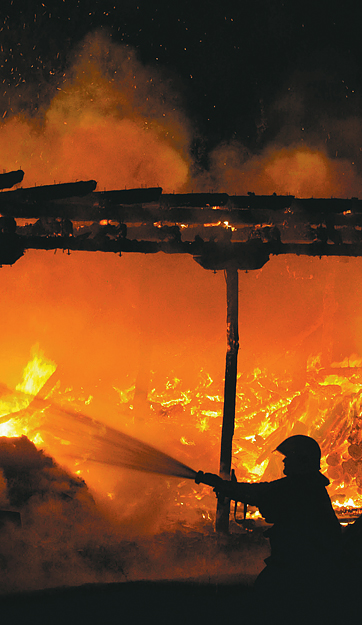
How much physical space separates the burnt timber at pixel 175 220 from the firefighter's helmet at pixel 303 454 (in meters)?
2.49

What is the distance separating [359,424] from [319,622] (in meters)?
5.86

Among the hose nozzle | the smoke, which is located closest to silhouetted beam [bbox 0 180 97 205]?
the hose nozzle

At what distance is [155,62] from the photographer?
12086 millimetres

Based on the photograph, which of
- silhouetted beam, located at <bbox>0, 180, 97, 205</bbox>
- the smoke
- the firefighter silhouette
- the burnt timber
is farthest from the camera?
the smoke

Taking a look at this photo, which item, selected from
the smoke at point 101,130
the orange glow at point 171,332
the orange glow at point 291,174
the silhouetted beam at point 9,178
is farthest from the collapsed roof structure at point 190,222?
the orange glow at point 291,174

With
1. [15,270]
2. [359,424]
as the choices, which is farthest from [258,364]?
[15,270]

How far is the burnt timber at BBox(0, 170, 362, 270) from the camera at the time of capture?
4.88m

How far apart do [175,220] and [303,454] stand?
3316mm

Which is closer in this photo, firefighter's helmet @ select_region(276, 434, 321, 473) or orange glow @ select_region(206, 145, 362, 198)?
firefighter's helmet @ select_region(276, 434, 321, 473)

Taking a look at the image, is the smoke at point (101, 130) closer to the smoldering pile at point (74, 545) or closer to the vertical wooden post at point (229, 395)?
the vertical wooden post at point (229, 395)

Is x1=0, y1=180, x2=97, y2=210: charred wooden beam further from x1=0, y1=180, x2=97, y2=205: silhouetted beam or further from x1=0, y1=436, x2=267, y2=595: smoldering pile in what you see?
x1=0, y1=436, x2=267, y2=595: smoldering pile

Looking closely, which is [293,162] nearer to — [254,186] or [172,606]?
[254,186]

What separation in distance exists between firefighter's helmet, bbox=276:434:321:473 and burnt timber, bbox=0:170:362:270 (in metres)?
2.49

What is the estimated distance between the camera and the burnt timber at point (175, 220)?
488 cm
